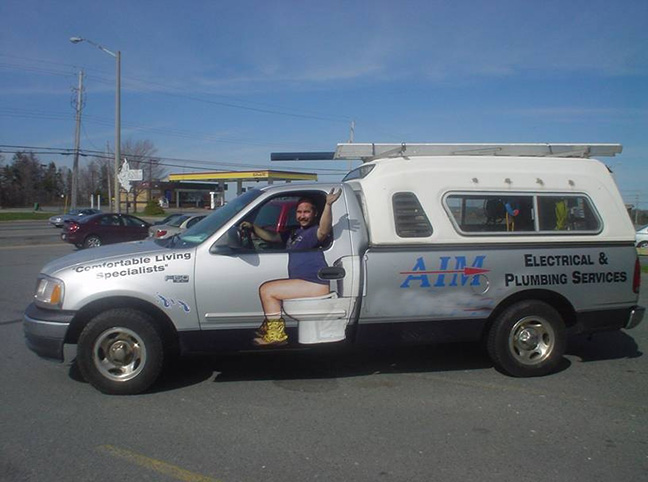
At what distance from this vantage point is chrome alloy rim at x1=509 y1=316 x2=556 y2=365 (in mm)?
5477

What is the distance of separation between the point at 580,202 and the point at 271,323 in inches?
131

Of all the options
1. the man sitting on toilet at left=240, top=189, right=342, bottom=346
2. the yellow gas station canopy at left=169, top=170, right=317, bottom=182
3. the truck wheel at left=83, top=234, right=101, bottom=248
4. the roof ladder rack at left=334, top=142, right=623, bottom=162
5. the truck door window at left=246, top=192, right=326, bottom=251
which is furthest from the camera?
the yellow gas station canopy at left=169, top=170, right=317, bottom=182

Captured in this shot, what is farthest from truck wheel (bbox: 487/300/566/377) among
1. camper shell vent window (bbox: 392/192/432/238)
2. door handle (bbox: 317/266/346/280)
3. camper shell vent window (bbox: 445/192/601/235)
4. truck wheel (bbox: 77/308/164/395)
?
truck wheel (bbox: 77/308/164/395)

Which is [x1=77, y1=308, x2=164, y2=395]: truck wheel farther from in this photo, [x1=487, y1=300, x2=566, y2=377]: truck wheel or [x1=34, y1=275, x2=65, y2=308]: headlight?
[x1=487, y1=300, x2=566, y2=377]: truck wheel

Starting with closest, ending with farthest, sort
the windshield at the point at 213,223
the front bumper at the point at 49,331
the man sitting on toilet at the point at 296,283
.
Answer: the front bumper at the point at 49,331 → the man sitting on toilet at the point at 296,283 → the windshield at the point at 213,223

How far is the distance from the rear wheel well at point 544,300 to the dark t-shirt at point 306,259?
1.78 m

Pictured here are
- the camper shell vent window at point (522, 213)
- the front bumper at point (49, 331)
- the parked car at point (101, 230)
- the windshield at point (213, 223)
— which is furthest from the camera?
the parked car at point (101, 230)

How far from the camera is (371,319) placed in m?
5.13

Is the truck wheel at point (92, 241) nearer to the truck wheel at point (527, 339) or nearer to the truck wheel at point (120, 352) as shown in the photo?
the truck wheel at point (120, 352)

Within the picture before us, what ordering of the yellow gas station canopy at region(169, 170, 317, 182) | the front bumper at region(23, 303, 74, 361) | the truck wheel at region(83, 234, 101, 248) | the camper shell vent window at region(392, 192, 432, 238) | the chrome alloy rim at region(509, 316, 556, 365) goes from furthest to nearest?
the yellow gas station canopy at region(169, 170, 317, 182) < the truck wheel at region(83, 234, 101, 248) < the chrome alloy rim at region(509, 316, 556, 365) < the camper shell vent window at region(392, 192, 432, 238) < the front bumper at region(23, 303, 74, 361)

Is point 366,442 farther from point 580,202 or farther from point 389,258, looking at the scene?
point 580,202

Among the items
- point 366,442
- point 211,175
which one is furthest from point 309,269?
point 211,175

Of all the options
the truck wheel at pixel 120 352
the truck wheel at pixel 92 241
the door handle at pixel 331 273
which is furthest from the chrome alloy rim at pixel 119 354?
the truck wheel at pixel 92 241

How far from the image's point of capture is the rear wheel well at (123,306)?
4.76 meters
